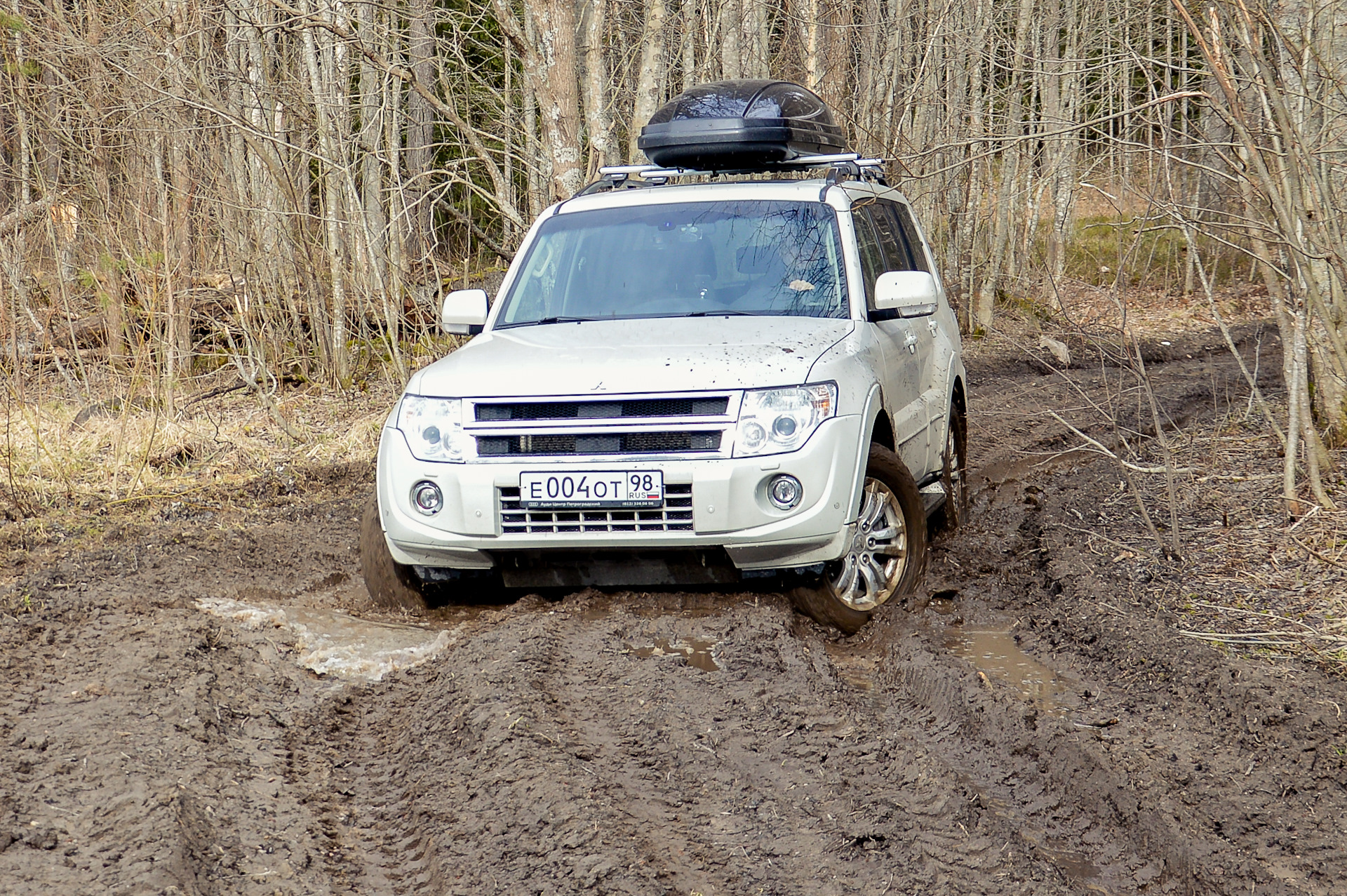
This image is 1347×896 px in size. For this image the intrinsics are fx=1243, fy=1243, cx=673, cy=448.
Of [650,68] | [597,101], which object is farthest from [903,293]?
[650,68]

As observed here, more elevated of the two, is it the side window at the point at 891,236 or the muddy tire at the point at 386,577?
the side window at the point at 891,236

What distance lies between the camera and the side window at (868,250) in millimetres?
6133

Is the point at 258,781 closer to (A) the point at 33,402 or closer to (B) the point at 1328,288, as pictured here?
(B) the point at 1328,288

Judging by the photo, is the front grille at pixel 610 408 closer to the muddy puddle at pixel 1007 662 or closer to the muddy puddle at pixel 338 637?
the muddy puddle at pixel 338 637

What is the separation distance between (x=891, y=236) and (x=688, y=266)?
5.30ft

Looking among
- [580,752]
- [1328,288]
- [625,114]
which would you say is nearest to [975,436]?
[1328,288]

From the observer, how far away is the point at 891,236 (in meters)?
7.16

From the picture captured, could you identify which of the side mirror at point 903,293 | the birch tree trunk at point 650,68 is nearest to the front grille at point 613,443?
the side mirror at point 903,293

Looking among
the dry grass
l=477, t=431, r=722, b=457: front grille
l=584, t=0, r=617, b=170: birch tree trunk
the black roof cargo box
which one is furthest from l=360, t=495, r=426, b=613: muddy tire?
l=584, t=0, r=617, b=170: birch tree trunk

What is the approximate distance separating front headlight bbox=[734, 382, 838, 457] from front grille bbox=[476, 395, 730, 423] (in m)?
0.11

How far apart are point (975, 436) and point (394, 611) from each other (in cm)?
674

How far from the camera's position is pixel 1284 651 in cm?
484

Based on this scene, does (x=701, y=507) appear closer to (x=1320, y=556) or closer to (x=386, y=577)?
(x=386, y=577)

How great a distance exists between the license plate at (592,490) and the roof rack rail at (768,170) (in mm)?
2337
